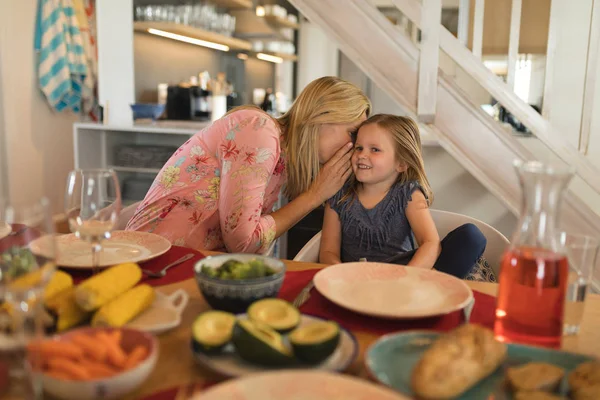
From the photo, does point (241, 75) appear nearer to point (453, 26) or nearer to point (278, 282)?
point (453, 26)

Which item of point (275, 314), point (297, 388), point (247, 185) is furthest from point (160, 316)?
point (247, 185)

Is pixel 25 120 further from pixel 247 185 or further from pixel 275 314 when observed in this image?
pixel 275 314

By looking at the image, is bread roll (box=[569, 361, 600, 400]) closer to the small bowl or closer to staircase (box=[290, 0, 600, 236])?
the small bowl

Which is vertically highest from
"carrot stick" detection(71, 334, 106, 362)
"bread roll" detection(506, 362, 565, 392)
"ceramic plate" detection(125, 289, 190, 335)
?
"carrot stick" detection(71, 334, 106, 362)

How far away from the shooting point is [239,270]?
34.8 inches

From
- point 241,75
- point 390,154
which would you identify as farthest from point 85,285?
point 241,75

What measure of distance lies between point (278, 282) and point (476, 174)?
161 cm

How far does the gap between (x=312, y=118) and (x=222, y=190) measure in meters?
0.39

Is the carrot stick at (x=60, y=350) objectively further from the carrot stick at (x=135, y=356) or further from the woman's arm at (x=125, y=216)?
the woman's arm at (x=125, y=216)

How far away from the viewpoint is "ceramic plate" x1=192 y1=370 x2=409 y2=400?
1.82ft

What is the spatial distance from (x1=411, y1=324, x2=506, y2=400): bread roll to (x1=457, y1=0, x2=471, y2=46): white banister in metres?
3.46

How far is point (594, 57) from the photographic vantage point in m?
2.64

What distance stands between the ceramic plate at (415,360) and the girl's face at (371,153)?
1108 millimetres

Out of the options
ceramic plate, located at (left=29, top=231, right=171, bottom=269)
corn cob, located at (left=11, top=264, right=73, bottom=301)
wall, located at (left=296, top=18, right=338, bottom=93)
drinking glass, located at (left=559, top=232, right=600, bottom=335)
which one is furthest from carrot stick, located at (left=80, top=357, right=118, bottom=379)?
wall, located at (left=296, top=18, right=338, bottom=93)
